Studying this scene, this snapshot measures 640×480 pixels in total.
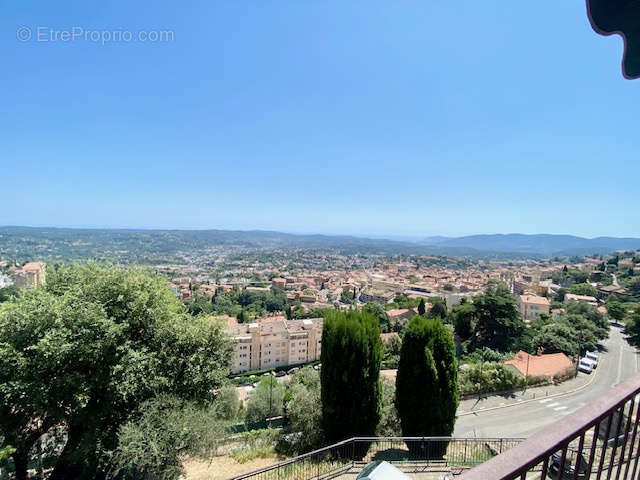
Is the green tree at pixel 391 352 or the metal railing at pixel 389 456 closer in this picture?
the metal railing at pixel 389 456

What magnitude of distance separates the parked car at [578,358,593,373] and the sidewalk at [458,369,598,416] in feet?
9.40

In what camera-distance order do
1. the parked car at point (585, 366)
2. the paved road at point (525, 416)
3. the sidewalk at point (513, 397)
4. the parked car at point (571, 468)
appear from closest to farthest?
the parked car at point (571, 468) → the paved road at point (525, 416) → the sidewalk at point (513, 397) → the parked car at point (585, 366)

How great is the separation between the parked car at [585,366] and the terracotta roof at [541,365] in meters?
1.89

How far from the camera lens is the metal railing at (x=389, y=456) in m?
7.51

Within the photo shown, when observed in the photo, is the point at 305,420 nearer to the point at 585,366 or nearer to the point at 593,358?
the point at 585,366

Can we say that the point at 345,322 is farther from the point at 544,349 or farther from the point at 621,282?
the point at 621,282

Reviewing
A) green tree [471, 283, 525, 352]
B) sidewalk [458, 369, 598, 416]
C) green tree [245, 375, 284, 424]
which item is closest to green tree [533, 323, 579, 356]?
green tree [471, 283, 525, 352]

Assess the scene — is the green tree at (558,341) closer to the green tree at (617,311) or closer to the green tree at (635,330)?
the green tree at (635,330)

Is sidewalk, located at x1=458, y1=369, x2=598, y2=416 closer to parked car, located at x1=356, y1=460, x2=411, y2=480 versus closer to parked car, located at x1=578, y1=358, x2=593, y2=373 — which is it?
parked car, located at x1=578, y1=358, x2=593, y2=373

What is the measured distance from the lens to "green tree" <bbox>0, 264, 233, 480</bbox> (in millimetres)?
6414

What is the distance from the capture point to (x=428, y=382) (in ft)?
30.6

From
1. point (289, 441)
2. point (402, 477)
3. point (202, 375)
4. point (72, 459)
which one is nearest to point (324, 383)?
point (289, 441)

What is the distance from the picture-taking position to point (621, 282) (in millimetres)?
66812

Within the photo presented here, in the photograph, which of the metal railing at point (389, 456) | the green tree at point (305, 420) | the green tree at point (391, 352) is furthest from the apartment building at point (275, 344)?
the metal railing at point (389, 456)
